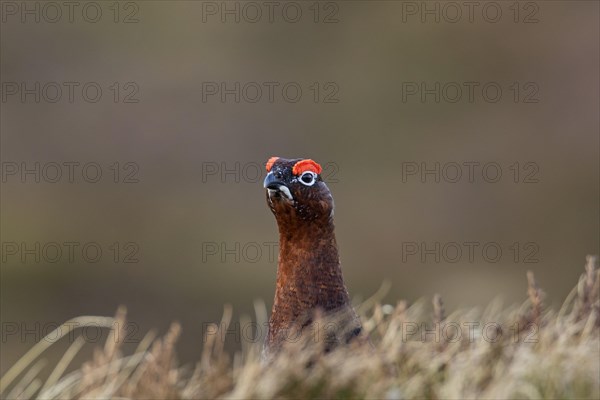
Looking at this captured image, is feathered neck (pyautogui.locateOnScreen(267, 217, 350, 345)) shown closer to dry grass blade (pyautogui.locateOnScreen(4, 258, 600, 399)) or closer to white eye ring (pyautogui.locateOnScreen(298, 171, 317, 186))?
white eye ring (pyautogui.locateOnScreen(298, 171, 317, 186))

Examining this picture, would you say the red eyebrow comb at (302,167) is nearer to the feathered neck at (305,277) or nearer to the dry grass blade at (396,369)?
the feathered neck at (305,277)

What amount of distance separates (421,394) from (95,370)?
1316 mm

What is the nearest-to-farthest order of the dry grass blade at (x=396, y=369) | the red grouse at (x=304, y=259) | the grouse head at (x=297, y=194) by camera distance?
the dry grass blade at (x=396, y=369)
the red grouse at (x=304, y=259)
the grouse head at (x=297, y=194)

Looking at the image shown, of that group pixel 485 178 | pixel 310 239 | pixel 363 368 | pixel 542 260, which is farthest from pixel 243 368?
pixel 485 178

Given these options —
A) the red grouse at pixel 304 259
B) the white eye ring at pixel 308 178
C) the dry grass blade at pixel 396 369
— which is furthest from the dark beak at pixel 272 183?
the dry grass blade at pixel 396 369

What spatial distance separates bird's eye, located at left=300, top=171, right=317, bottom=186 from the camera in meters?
6.29

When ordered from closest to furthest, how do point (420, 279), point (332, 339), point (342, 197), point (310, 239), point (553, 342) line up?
point (553, 342) → point (332, 339) → point (310, 239) → point (420, 279) → point (342, 197)

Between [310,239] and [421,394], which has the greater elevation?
[310,239]

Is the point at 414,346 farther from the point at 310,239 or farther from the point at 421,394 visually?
the point at 310,239

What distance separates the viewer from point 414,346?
5078mm

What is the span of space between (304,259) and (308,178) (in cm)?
50

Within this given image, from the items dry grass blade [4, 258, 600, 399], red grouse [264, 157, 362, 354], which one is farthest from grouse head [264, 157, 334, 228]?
dry grass blade [4, 258, 600, 399]

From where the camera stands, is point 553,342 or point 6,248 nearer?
point 553,342

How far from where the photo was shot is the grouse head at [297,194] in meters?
6.23
